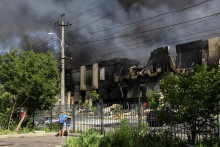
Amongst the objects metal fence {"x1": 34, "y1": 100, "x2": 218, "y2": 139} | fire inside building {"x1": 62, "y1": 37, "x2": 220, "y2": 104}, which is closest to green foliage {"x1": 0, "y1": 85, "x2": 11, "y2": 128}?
metal fence {"x1": 34, "y1": 100, "x2": 218, "y2": 139}

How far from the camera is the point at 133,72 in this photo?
163ft

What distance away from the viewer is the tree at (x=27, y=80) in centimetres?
1930

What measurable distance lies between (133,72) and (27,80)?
32.2 metres

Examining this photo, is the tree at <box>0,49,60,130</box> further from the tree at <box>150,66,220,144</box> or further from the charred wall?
the charred wall

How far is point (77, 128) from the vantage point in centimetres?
1794

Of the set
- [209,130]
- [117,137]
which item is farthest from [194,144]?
[117,137]

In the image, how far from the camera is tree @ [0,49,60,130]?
63.3 ft

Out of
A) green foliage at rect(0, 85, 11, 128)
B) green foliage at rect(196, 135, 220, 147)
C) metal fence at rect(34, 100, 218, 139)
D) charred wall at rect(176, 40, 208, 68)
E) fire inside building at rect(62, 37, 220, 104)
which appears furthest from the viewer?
fire inside building at rect(62, 37, 220, 104)

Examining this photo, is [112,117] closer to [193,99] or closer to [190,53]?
[193,99]

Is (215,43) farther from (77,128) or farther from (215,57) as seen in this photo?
(77,128)

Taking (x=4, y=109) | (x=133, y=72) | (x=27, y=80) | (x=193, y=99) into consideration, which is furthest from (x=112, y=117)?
(x=133, y=72)

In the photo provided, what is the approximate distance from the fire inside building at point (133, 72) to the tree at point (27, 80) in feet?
80.0

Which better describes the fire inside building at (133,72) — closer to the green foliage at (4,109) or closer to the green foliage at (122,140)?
the green foliage at (4,109)

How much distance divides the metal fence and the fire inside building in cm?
2427
